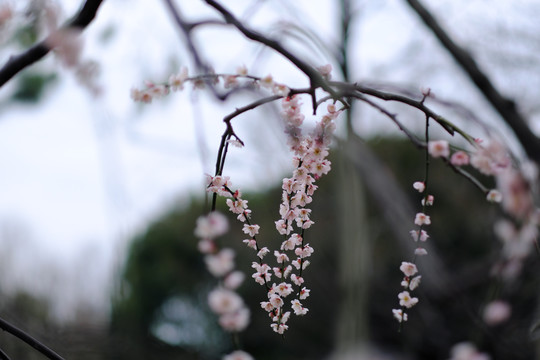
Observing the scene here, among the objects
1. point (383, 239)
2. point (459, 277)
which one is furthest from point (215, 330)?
point (459, 277)

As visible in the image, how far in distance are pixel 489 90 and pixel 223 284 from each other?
1.07 metres

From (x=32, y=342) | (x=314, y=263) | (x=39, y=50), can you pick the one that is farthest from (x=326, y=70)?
(x=314, y=263)

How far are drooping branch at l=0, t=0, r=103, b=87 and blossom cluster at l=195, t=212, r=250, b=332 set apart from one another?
447 mm

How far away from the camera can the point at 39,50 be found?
81 centimetres

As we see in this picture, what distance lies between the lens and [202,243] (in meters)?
0.54

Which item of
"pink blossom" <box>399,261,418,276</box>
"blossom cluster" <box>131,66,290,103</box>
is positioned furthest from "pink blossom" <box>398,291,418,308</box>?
"blossom cluster" <box>131,66,290,103</box>

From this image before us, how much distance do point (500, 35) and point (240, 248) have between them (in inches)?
139

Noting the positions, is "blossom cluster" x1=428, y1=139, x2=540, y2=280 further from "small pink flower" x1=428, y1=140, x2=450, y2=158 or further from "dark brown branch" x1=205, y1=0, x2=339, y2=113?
"dark brown branch" x1=205, y1=0, x2=339, y2=113

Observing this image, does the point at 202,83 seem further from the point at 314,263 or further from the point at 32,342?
the point at 314,263

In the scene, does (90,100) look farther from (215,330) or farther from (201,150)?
(215,330)

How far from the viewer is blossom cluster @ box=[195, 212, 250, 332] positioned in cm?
50

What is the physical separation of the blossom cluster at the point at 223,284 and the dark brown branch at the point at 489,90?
905 millimetres

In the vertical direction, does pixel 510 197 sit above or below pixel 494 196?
below

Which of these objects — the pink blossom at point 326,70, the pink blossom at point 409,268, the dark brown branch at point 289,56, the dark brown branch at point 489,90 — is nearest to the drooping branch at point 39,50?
the dark brown branch at point 289,56
